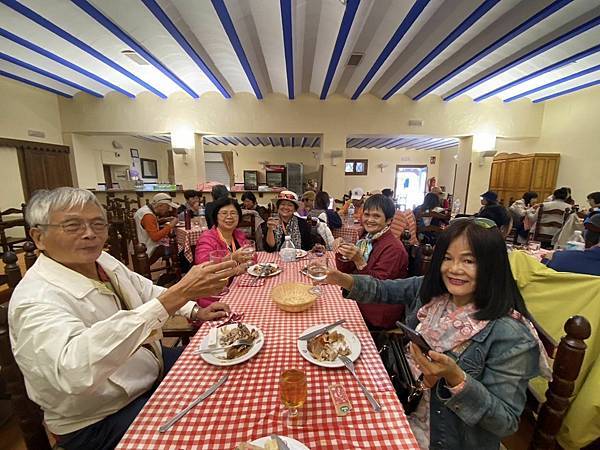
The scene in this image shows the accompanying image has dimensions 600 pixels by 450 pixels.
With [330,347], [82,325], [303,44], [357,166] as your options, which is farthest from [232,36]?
[357,166]

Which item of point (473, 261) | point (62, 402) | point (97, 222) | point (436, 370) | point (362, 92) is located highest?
point (362, 92)

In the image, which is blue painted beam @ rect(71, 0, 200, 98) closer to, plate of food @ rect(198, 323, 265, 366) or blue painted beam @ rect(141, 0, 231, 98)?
blue painted beam @ rect(141, 0, 231, 98)

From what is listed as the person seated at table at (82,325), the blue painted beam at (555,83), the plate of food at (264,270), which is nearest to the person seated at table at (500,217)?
the plate of food at (264,270)

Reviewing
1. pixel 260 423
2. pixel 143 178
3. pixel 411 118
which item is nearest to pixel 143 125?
pixel 143 178

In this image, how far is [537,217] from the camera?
4.59 meters

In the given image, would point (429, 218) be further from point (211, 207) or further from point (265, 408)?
point (265, 408)

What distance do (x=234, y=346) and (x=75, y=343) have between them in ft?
1.69

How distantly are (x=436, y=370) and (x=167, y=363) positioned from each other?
1332 mm

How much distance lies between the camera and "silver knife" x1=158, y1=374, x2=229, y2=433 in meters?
0.77

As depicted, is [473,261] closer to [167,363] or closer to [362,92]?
[167,363]

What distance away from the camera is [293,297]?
145 centimetres

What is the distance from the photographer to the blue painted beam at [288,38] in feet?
10.1

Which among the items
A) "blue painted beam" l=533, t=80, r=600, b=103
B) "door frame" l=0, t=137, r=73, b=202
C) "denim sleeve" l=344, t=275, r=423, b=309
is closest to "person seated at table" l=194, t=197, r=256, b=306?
"denim sleeve" l=344, t=275, r=423, b=309

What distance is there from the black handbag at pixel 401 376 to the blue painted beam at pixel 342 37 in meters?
3.39
